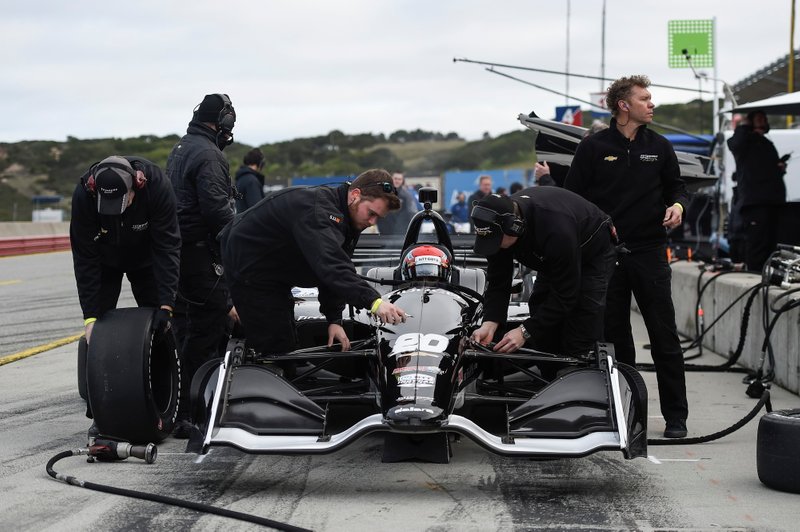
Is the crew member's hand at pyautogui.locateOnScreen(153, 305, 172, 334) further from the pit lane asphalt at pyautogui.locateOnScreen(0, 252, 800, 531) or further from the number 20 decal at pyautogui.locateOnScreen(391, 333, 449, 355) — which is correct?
the number 20 decal at pyautogui.locateOnScreen(391, 333, 449, 355)

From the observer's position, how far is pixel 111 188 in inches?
267

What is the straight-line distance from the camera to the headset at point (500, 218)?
6.42 meters

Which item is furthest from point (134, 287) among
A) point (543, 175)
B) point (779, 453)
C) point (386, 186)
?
point (543, 175)

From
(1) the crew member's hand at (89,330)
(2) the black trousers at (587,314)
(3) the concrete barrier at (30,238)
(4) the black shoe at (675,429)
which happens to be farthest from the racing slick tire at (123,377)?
(3) the concrete barrier at (30,238)

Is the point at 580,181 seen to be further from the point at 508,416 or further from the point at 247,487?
the point at 247,487

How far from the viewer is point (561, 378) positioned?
20.8 ft

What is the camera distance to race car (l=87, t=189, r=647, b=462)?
584 centimetres

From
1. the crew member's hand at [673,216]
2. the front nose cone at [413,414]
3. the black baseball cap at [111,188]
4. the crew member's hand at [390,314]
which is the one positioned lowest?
the front nose cone at [413,414]

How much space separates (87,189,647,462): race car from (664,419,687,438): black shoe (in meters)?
0.81

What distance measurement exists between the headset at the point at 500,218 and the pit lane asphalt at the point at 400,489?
1292 mm

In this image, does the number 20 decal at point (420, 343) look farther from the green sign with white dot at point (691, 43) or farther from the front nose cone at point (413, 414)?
the green sign with white dot at point (691, 43)

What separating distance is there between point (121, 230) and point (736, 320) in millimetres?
6030

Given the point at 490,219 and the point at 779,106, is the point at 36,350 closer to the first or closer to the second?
the point at 490,219

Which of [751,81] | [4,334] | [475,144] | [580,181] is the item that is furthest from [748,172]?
[475,144]
